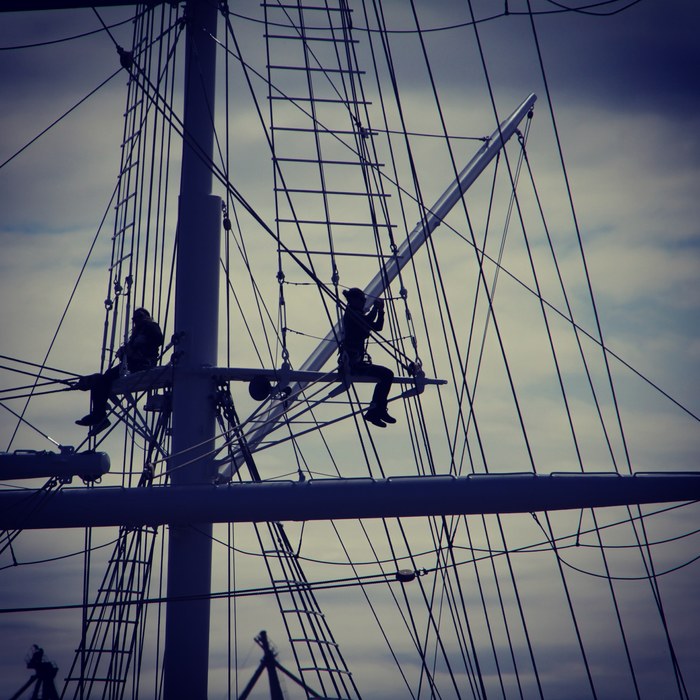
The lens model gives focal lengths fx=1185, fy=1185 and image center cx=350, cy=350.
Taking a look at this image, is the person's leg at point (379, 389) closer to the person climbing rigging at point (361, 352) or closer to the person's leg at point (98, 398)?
the person climbing rigging at point (361, 352)

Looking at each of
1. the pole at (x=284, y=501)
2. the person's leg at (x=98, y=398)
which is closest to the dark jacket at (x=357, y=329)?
the pole at (x=284, y=501)

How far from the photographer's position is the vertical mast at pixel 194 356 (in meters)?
13.9

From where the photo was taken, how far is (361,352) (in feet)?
51.3

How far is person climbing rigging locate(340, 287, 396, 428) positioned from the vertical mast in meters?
1.72

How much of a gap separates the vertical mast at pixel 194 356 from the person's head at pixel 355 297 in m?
1.73

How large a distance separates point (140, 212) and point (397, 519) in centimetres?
640

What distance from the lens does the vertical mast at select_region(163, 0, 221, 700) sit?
45.5 feet

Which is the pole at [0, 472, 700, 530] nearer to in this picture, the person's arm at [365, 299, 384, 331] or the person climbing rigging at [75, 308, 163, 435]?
the person climbing rigging at [75, 308, 163, 435]

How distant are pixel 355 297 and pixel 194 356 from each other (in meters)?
2.26

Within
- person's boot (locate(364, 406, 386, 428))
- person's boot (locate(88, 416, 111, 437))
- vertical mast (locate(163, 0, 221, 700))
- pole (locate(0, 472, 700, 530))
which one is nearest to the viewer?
pole (locate(0, 472, 700, 530))

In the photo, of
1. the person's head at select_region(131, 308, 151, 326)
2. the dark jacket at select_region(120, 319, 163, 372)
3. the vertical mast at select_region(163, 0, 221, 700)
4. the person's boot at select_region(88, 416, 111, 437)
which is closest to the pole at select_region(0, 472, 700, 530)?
the vertical mast at select_region(163, 0, 221, 700)

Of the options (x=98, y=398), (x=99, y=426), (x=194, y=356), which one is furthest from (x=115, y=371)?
(x=194, y=356)

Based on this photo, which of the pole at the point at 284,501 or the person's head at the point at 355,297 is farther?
the person's head at the point at 355,297

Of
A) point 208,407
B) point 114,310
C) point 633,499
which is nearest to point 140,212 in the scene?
point 114,310
